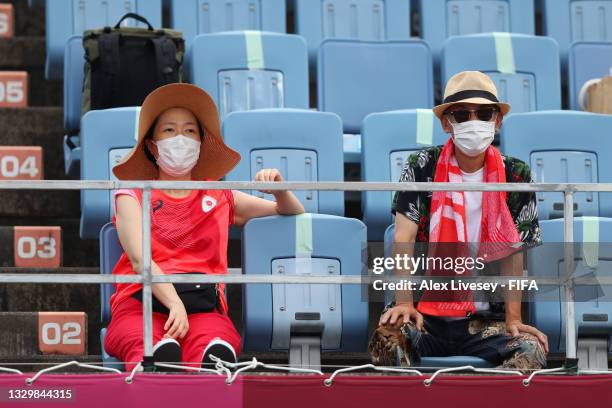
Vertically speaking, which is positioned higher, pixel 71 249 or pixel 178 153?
pixel 178 153

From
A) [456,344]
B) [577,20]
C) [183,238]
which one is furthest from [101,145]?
[577,20]

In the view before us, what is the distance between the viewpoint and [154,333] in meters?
4.39

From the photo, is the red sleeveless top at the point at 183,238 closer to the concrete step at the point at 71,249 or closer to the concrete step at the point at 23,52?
the concrete step at the point at 71,249

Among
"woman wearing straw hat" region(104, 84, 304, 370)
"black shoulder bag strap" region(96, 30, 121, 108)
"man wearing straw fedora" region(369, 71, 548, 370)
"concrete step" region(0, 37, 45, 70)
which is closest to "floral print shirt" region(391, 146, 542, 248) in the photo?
"man wearing straw fedora" region(369, 71, 548, 370)

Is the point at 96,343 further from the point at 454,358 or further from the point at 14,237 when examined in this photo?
Result: the point at 454,358

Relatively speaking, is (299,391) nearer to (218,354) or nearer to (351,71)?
(218,354)

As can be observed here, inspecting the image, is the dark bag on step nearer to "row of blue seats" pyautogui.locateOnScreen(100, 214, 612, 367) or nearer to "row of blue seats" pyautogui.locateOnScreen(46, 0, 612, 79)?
"row of blue seats" pyautogui.locateOnScreen(100, 214, 612, 367)

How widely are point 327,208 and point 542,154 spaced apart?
0.85m

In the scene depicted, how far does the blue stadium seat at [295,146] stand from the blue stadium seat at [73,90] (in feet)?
2.99

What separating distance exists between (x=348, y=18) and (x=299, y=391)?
3251mm

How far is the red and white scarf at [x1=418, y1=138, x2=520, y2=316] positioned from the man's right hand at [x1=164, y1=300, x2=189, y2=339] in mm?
726

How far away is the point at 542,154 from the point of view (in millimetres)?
5543

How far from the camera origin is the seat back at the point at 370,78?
6.37m

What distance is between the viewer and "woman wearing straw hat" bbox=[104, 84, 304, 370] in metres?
4.41
